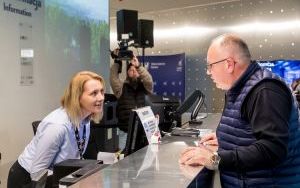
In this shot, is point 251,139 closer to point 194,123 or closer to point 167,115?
point 167,115

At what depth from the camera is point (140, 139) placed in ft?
7.47

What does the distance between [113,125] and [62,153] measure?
7.64 feet

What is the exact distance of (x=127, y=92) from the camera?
482 centimetres

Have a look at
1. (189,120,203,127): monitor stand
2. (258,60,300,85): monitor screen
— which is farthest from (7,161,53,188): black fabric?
(258,60,300,85): monitor screen

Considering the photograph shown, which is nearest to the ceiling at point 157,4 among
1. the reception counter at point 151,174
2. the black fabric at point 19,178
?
the black fabric at point 19,178

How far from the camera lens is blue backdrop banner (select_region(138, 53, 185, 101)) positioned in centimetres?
766

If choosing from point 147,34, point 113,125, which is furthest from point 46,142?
point 147,34

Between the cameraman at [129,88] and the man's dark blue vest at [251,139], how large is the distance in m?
3.04

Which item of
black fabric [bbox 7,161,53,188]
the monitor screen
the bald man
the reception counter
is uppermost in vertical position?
the monitor screen

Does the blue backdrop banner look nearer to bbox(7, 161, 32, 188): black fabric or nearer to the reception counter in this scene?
bbox(7, 161, 32, 188): black fabric

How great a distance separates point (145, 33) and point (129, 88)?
1556 millimetres

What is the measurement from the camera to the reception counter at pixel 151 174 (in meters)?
1.36

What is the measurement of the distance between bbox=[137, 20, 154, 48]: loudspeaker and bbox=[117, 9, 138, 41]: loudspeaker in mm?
752

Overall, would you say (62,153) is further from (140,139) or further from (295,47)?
(295,47)
